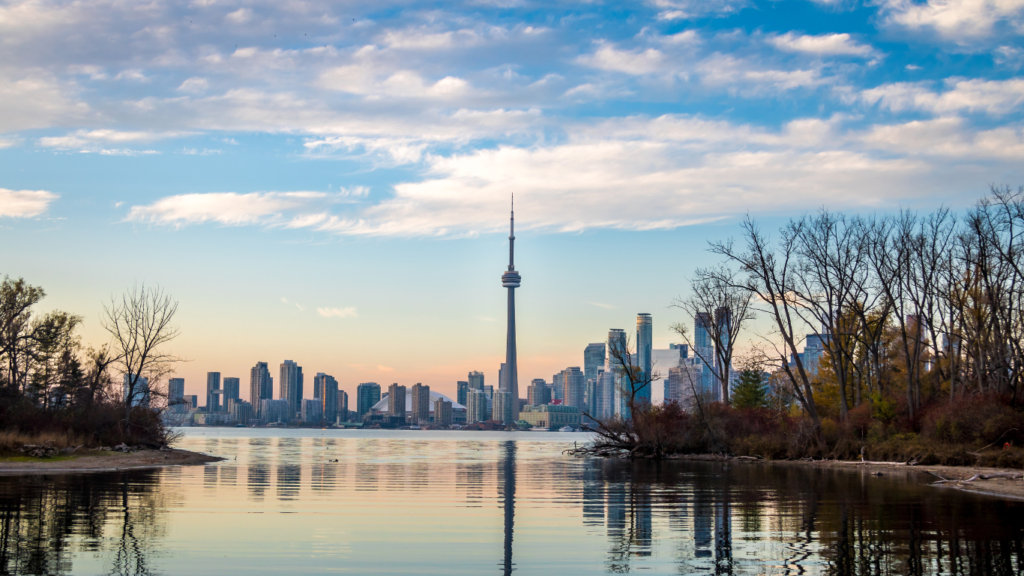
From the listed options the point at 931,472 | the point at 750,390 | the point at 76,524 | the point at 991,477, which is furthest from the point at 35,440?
the point at 750,390

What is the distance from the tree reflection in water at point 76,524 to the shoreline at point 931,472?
968 inches

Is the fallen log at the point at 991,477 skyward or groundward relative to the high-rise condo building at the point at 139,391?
groundward

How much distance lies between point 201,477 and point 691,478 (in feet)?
70.3

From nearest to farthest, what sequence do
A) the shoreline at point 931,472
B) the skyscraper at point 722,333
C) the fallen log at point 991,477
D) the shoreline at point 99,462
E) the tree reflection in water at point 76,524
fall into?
1. the tree reflection in water at point 76,524
2. the shoreline at point 931,472
3. the fallen log at point 991,477
4. the shoreline at point 99,462
5. the skyscraper at point 722,333

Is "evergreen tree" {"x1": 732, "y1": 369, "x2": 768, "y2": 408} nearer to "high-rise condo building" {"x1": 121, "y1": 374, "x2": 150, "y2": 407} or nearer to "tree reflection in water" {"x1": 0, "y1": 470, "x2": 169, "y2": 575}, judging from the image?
"high-rise condo building" {"x1": 121, "y1": 374, "x2": 150, "y2": 407}

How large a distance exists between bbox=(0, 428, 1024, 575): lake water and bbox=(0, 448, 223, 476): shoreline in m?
5.37

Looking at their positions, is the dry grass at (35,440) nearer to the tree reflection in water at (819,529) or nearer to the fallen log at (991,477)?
the tree reflection in water at (819,529)

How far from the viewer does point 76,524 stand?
18.9 m

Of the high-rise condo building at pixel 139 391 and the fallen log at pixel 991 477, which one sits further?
the high-rise condo building at pixel 139 391

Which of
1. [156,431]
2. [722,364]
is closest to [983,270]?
[722,364]

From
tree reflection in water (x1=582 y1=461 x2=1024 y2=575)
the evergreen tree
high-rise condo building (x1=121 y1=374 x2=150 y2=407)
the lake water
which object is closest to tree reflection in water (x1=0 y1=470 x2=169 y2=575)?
the lake water

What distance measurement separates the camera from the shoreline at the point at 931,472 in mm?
29219

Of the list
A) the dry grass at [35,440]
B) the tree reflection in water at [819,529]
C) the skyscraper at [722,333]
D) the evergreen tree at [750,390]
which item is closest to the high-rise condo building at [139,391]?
the dry grass at [35,440]

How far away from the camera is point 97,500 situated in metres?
24.6
